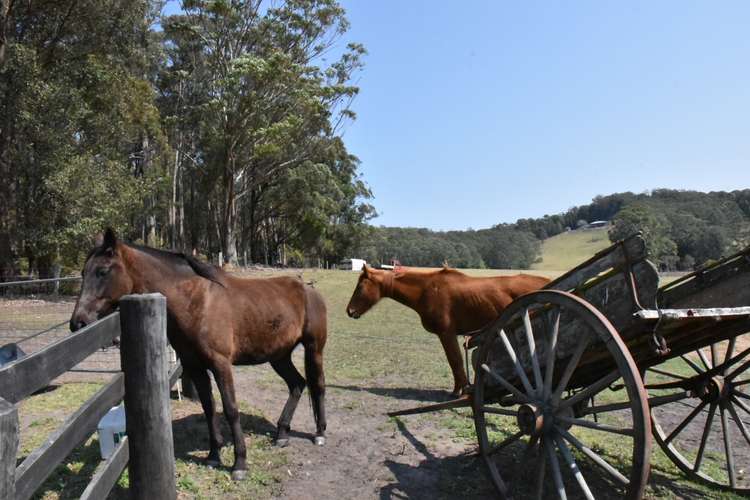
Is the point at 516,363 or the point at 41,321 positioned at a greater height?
the point at 516,363

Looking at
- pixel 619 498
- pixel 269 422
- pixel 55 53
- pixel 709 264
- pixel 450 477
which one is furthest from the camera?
pixel 55 53

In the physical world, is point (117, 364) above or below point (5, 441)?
below

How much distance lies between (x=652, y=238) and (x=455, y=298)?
95.8m

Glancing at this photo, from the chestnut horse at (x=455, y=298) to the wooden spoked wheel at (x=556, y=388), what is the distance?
128 inches

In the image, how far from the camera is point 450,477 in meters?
5.21

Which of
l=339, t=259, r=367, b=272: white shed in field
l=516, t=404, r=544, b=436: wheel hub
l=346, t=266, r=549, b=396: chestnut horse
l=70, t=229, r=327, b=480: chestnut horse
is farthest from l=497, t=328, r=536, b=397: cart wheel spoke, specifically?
l=339, t=259, r=367, b=272: white shed in field

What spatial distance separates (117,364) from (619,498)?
815cm

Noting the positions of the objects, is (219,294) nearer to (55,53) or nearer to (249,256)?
(55,53)

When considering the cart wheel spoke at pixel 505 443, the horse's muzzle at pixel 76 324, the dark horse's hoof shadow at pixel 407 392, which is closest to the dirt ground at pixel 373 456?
the dark horse's hoof shadow at pixel 407 392

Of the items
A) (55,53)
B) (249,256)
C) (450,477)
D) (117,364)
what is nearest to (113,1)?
(55,53)

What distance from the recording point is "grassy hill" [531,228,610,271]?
130 m

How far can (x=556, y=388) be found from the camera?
4480 mm

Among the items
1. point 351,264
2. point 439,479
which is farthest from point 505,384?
point 351,264

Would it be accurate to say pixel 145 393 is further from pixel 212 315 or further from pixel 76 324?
pixel 212 315
